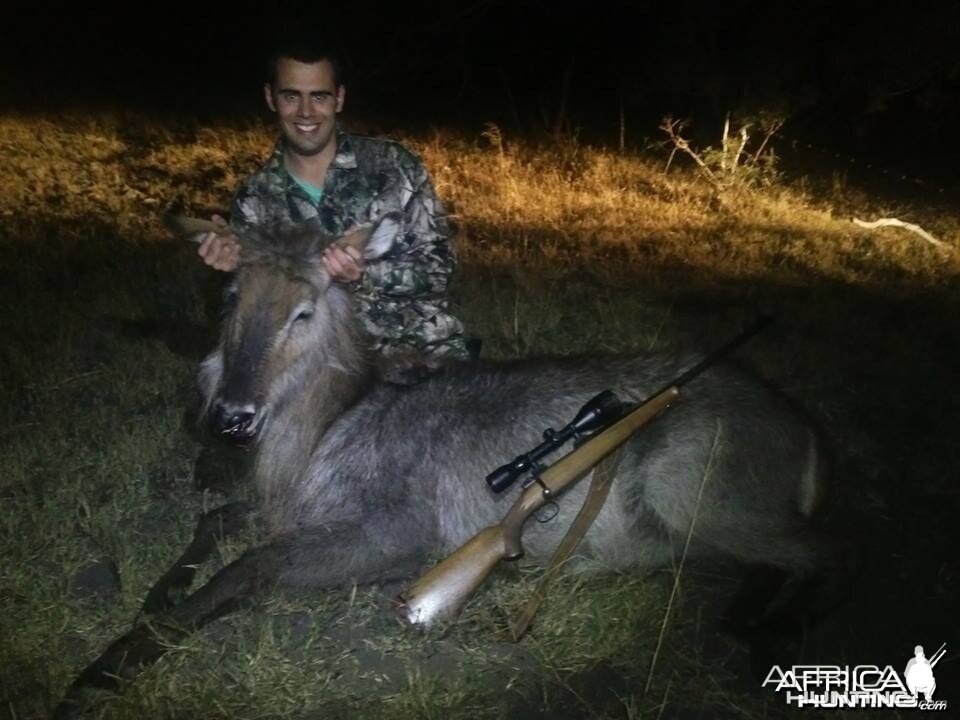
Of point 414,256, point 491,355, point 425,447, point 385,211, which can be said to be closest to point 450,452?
point 425,447

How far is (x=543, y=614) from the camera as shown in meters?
3.90

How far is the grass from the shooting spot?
354cm

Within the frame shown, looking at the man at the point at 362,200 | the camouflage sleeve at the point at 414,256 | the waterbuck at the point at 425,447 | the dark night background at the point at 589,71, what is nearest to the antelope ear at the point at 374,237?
the waterbuck at the point at 425,447

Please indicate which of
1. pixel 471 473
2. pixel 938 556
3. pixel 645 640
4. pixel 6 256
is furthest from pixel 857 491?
pixel 6 256

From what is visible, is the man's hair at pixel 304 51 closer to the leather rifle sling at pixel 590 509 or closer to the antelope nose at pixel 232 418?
the antelope nose at pixel 232 418

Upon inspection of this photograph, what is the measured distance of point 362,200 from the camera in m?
5.25

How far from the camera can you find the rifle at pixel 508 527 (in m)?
3.50

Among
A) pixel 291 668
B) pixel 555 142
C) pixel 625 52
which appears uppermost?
pixel 625 52

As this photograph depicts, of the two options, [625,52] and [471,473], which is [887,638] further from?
[625,52]

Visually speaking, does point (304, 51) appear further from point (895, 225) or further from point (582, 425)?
point (895, 225)

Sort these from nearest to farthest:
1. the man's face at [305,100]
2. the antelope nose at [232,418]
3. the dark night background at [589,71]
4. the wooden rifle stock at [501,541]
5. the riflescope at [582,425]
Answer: the wooden rifle stock at [501,541]
the antelope nose at [232,418]
the riflescope at [582,425]
the man's face at [305,100]
the dark night background at [589,71]

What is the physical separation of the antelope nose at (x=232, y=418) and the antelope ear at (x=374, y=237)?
2.93ft

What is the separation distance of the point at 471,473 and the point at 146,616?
1484mm

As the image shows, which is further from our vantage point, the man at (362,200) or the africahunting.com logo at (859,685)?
the man at (362,200)
